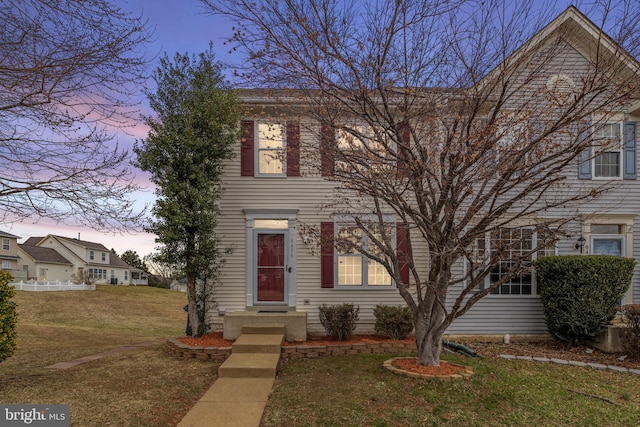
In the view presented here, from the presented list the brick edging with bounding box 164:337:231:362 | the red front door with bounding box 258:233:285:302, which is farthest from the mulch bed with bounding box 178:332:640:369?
the red front door with bounding box 258:233:285:302

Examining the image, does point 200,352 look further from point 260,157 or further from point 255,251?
point 260,157

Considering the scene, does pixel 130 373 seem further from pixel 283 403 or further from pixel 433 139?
pixel 433 139

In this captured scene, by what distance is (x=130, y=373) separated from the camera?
256 inches

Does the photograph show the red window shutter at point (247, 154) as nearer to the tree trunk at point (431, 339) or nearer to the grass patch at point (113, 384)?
the grass patch at point (113, 384)

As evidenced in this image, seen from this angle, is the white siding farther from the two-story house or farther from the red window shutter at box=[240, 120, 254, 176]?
the red window shutter at box=[240, 120, 254, 176]

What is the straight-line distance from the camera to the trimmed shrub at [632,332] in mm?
7637

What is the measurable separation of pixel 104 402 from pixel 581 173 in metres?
10.3

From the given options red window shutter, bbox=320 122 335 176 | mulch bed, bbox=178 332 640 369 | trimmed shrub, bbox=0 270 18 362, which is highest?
red window shutter, bbox=320 122 335 176

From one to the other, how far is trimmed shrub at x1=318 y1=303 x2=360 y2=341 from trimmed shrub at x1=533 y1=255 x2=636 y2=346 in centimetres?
424

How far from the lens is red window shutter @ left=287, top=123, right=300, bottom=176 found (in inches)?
329

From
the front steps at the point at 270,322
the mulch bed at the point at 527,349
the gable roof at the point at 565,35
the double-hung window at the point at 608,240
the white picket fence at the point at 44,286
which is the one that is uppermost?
the gable roof at the point at 565,35

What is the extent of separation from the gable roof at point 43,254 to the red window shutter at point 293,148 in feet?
115

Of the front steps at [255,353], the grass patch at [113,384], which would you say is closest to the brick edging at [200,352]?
the grass patch at [113,384]

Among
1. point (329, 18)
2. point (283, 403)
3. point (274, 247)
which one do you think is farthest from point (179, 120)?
point (283, 403)
